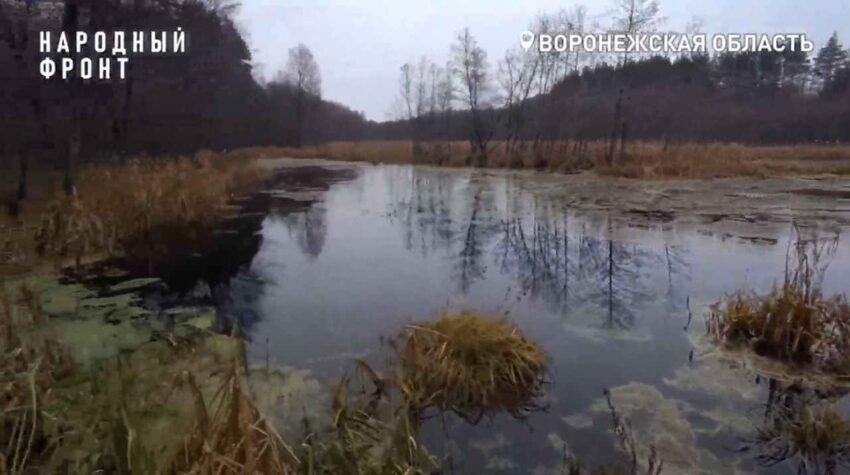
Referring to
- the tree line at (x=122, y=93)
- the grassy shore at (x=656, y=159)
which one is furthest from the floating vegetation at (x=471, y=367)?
the grassy shore at (x=656, y=159)

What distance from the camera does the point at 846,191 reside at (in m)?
13.0

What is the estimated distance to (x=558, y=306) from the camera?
500cm

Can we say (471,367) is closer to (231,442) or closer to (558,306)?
(231,442)

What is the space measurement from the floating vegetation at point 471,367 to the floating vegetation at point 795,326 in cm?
150

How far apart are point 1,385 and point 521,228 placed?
7307 mm

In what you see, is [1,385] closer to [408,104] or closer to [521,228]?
[521,228]

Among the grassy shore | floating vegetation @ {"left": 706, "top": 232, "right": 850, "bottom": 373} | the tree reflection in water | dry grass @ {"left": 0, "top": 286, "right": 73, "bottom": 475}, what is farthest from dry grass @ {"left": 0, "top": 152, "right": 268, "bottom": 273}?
the grassy shore

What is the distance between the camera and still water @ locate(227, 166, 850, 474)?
2.84 meters

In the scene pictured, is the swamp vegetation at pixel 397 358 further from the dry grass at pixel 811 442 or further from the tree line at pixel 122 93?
the tree line at pixel 122 93

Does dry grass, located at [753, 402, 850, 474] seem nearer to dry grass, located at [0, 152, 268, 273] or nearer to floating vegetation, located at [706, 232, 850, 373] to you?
floating vegetation, located at [706, 232, 850, 373]

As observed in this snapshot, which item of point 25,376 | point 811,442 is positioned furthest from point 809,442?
point 25,376

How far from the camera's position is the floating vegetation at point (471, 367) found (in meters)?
3.20

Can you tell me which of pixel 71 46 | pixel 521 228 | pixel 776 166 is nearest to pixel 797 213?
pixel 521 228

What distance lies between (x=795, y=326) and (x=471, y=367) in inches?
88.0
